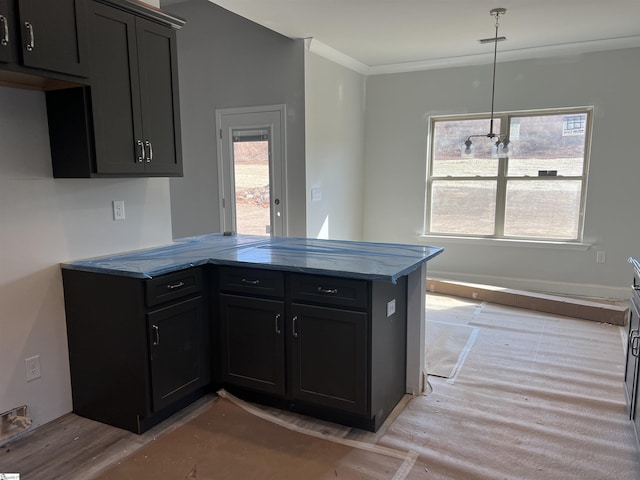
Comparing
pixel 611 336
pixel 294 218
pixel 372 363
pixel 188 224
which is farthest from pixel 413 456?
pixel 188 224

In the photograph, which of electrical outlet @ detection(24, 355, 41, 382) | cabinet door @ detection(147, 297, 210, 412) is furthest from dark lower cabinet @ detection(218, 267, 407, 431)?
electrical outlet @ detection(24, 355, 41, 382)

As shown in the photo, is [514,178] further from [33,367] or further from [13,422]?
[13,422]

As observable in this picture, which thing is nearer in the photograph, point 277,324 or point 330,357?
point 330,357

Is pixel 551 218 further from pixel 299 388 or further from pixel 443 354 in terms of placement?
pixel 299 388

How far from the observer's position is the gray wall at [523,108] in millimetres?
4598

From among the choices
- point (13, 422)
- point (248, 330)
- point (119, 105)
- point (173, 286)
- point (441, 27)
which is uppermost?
point (441, 27)

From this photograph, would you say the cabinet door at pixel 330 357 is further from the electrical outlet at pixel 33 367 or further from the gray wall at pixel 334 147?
the gray wall at pixel 334 147

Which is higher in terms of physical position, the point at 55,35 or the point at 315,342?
the point at 55,35

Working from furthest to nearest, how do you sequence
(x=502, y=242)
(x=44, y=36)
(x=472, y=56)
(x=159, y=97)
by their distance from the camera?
(x=502, y=242) < (x=472, y=56) < (x=159, y=97) < (x=44, y=36)

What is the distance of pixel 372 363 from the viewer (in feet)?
7.45

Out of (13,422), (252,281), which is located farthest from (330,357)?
(13,422)

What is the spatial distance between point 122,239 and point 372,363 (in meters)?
1.67

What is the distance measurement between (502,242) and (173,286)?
3.97 m

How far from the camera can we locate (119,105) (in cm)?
242
